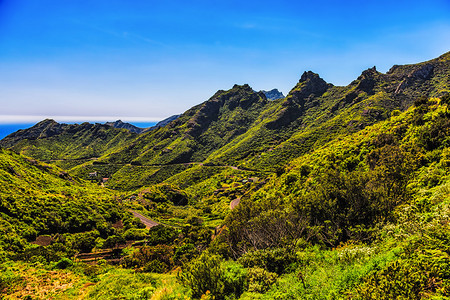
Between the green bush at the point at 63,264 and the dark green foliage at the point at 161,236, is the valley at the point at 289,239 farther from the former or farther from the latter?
the dark green foliage at the point at 161,236

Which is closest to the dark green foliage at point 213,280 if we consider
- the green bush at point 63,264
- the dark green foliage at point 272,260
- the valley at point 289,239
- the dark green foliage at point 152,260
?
the valley at point 289,239

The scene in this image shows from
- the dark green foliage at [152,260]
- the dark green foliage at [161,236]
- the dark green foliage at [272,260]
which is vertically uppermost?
the dark green foliage at [272,260]

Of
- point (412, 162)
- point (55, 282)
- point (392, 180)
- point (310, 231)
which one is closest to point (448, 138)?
point (412, 162)

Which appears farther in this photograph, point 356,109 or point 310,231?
point 356,109

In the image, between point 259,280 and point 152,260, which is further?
point 152,260

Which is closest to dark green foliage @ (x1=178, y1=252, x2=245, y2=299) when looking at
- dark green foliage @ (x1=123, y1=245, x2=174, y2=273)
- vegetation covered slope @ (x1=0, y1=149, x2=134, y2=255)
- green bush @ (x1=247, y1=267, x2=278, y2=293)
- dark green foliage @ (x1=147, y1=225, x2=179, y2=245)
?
green bush @ (x1=247, y1=267, x2=278, y2=293)

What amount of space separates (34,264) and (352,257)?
30.0m

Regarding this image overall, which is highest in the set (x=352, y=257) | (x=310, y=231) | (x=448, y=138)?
(x=448, y=138)

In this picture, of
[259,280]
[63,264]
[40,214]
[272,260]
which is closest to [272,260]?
[272,260]

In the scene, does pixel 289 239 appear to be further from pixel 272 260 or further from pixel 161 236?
pixel 161 236

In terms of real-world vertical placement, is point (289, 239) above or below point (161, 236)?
above

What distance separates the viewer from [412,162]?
19.9 meters

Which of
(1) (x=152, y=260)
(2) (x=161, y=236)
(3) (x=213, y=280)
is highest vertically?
(3) (x=213, y=280)

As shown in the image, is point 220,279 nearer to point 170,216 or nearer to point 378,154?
point 378,154
